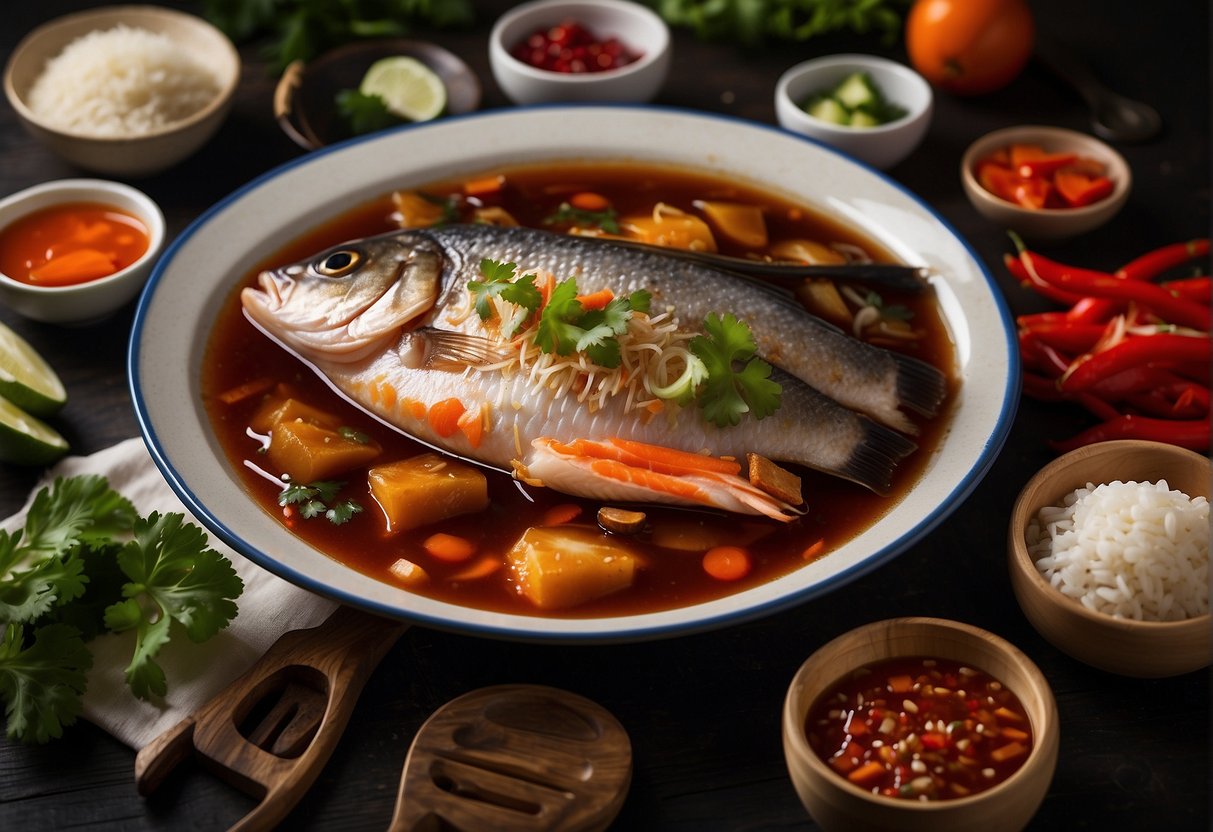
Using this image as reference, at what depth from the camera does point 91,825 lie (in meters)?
2.94

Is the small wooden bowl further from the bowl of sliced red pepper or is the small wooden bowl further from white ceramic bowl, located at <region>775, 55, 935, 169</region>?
white ceramic bowl, located at <region>775, 55, 935, 169</region>

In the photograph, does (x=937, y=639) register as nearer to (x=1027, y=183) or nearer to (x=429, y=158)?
(x=1027, y=183)

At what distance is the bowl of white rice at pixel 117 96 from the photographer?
4.76 meters

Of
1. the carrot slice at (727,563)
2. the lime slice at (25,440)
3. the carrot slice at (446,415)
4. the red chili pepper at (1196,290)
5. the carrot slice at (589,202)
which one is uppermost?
the red chili pepper at (1196,290)

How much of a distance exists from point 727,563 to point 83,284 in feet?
8.26

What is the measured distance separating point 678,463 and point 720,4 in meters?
3.17

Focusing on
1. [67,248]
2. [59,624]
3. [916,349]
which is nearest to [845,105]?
[916,349]

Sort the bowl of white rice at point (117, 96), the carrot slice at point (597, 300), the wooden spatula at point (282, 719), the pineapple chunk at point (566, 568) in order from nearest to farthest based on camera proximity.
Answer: the wooden spatula at point (282, 719) < the pineapple chunk at point (566, 568) < the carrot slice at point (597, 300) < the bowl of white rice at point (117, 96)

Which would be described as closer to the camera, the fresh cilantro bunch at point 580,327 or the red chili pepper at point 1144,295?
the fresh cilantro bunch at point 580,327

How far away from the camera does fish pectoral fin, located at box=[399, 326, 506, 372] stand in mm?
3633

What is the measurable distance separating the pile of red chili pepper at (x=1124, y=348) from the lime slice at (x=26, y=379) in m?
3.29

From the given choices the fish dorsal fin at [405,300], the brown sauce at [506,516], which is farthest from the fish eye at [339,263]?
the brown sauce at [506,516]

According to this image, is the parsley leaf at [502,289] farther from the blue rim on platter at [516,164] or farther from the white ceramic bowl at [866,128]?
the white ceramic bowl at [866,128]

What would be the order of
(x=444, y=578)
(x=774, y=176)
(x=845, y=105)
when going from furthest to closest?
(x=845, y=105), (x=774, y=176), (x=444, y=578)
